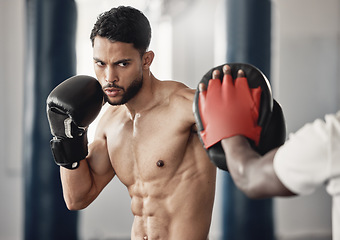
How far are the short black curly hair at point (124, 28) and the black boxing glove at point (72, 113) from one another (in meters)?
0.21

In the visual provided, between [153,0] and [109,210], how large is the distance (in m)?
2.06

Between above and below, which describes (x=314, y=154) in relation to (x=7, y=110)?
below

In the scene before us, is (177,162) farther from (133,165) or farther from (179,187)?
(133,165)

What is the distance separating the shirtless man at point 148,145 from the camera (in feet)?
5.47

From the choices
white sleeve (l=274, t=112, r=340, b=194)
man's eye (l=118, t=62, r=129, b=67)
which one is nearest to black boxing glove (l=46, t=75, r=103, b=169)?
man's eye (l=118, t=62, r=129, b=67)

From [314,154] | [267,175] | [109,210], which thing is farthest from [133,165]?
[109,210]

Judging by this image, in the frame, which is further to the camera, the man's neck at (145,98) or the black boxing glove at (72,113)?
the man's neck at (145,98)

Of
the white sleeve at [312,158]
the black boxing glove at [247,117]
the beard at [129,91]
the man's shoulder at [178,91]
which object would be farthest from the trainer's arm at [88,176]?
the white sleeve at [312,158]

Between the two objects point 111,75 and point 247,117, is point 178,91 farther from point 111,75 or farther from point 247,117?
point 247,117

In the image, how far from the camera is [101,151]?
6.16 ft

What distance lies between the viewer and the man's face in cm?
165

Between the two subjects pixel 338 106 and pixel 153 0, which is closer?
pixel 153 0

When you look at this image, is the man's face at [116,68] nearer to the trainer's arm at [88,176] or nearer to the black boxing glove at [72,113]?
the black boxing glove at [72,113]

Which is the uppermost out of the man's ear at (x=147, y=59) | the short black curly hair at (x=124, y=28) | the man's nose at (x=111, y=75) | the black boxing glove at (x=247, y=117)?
the short black curly hair at (x=124, y=28)
